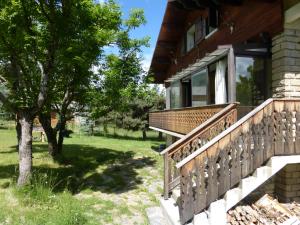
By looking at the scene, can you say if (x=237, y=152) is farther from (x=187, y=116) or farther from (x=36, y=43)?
(x=36, y=43)

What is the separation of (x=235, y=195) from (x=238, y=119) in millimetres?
2613

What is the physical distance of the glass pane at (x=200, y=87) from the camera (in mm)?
12908

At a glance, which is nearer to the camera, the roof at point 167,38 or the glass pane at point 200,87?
the glass pane at point 200,87

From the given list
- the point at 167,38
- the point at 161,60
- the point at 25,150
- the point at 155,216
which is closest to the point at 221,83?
the point at 155,216

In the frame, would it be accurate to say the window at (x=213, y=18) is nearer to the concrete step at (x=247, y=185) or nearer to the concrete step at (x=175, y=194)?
the concrete step at (x=175, y=194)

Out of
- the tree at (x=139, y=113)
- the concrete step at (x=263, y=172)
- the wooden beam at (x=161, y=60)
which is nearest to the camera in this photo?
the concrete step at (x=263, y=172)

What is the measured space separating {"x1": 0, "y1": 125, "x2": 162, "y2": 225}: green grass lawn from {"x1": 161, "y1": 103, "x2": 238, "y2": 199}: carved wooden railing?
5.36 ft

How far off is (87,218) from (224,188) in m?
3.56

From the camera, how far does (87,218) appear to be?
27.6ft

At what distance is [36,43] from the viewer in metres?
10.6

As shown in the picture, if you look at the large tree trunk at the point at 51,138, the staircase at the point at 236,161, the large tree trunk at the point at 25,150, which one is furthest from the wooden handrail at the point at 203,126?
the large tree trunk at the point at 51,138

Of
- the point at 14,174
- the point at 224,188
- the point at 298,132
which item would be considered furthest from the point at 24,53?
the point at 298,132

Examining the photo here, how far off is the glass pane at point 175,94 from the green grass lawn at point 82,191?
11.0 ft

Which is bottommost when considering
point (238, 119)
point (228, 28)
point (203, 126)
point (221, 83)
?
point (203, 126)
